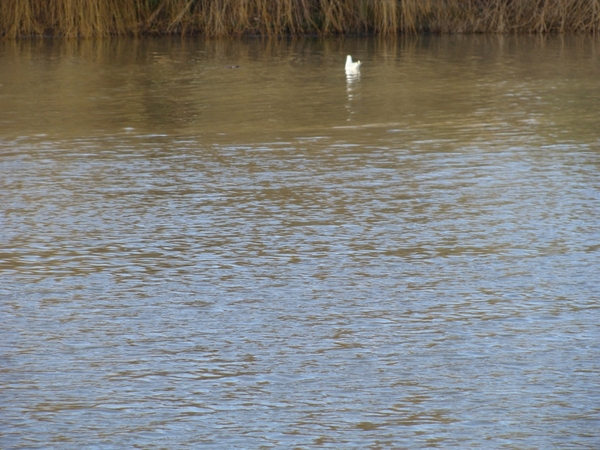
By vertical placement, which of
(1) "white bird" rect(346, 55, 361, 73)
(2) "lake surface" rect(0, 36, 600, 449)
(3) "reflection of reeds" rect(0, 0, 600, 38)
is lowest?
(2) "lake surface" rect(0, 36, 600, 449)

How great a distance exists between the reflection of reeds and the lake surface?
26.7 ft

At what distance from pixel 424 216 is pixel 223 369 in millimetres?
2270

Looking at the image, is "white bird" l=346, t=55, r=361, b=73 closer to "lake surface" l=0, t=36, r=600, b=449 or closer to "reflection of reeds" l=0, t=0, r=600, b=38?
"lake surface" l=0, t=36, r=600, b=449

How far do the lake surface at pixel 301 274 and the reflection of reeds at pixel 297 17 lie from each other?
8.15m

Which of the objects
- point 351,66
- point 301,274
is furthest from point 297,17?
point 301,274

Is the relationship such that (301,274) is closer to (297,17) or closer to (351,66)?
(351,66)

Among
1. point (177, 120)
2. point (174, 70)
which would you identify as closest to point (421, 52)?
point (174, 70)

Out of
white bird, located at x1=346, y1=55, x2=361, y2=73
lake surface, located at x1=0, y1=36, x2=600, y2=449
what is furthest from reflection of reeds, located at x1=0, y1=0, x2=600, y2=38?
lake surface, located at x1=0, y1=36, x2=600, y2=449

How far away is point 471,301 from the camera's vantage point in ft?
13.9

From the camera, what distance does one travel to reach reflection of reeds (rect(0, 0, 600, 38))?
17.7 m

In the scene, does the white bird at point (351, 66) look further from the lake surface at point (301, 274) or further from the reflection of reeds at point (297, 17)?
the reflection of reeds at point (297, 17)

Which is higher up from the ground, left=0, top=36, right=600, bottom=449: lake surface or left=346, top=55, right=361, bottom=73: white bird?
left=346, top=55, right=361, bottom=73: white bird

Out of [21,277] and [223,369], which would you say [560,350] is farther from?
[21,277]

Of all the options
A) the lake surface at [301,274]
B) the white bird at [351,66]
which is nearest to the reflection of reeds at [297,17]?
the white bird at [351,66]
